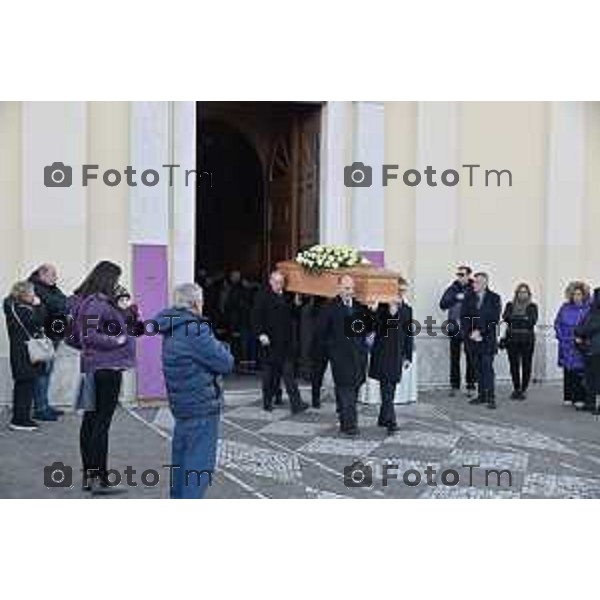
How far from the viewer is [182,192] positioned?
10883 millimetres

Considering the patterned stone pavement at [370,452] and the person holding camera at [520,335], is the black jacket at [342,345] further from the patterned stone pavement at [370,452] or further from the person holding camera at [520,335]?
the person holding camera at [520,335]

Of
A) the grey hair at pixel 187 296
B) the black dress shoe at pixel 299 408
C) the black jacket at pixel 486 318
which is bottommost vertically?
the black dress shoe at pixel 299 408

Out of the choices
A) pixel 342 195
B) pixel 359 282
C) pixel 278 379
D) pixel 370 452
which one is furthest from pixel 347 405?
pixel 342 195

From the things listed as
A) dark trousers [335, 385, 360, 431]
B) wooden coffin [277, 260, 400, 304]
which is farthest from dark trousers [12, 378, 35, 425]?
wooden coffin [277, 260, 400, 304]

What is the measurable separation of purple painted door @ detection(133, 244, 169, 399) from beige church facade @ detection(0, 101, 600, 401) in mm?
23

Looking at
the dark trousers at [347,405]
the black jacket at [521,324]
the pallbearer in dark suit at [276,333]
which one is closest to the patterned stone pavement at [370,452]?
the dark trousers at [347,405]

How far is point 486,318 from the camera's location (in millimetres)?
10930

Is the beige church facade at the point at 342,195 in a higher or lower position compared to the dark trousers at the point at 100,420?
higher

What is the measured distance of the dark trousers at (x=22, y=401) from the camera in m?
9.05

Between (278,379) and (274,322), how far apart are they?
28.0 inches

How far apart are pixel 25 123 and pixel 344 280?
158 inches

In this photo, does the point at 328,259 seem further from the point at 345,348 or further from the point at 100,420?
the point at 100,420

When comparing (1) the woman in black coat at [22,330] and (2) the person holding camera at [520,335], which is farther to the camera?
(2) the person holding camera at [520,335]

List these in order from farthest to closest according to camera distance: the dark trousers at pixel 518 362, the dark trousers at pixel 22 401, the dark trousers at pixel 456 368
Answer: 1. the dark trousers at pixel 456 368
2. the dark trousers at pixel 518 362
3. the dark trousers at pixel 22 401
